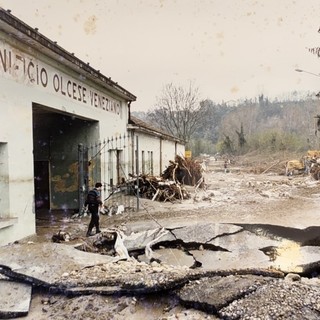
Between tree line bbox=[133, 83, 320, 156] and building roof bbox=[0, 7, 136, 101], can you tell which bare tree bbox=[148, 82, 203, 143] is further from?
building roof bbox=[0, 7, 136, 101]

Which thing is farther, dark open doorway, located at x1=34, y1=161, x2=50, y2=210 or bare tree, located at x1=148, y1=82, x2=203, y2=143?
bare tree, located at x1=148, y1=82, x2=203, y2=143

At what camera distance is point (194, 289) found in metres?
5.18

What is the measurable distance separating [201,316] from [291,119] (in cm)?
10927

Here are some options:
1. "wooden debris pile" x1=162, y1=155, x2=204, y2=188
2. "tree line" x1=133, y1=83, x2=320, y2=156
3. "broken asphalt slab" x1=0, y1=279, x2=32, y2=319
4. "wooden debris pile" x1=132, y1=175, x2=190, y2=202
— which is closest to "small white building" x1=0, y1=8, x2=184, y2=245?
"wooden debris pile" x1=132, y1=175, x2=190, y2=202

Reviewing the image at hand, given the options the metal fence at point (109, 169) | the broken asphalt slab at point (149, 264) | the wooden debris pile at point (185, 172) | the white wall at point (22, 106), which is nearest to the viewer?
the broken asphalt slab at point (149, 264)

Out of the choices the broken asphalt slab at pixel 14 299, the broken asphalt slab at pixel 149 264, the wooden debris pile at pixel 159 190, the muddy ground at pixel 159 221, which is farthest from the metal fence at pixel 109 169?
the broken asphalt slab at pixel 14 299

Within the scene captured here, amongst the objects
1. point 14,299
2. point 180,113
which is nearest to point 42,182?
point 14,299

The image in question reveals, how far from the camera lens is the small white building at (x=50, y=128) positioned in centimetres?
826

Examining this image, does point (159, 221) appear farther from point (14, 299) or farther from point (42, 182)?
point (14, 299)

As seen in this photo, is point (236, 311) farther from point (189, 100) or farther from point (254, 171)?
point (189, 100)

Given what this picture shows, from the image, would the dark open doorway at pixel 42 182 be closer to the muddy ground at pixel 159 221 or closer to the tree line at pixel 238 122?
the muddy ground at pixel 159 221

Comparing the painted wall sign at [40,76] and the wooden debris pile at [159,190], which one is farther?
the wooden debris pile at [159,190]

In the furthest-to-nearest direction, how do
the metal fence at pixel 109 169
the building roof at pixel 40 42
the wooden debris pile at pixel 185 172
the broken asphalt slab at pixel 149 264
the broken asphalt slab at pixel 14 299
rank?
the wooden debris pile at pixel 185 172, the metal fence at pixel 109 169, the building roof at pixel 40 42, the broken asphalt slab at pixel 149 264, the broken asphalt slab at pixel 14 299

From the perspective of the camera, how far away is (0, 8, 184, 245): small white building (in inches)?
325
